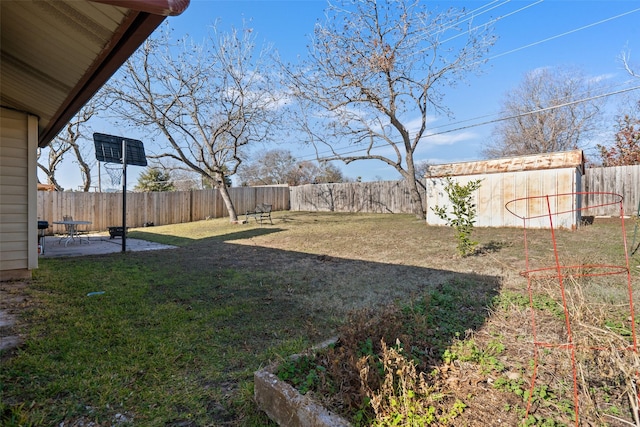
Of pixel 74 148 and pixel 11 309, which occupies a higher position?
pixel 74 148

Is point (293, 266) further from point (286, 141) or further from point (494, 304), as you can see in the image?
point (286, 141)

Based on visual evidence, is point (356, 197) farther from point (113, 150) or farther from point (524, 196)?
point (113, 150)

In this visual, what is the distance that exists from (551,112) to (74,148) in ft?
83.8

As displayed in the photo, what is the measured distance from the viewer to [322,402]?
5.00 ft

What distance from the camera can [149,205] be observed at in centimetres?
1410

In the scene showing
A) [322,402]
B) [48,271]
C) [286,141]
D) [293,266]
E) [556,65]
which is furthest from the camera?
[556,65]

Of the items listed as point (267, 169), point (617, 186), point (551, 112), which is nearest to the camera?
point (617, 186)

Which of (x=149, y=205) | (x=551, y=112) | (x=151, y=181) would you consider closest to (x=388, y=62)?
(x=149, y=205)

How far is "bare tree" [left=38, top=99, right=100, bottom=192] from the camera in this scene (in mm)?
14852

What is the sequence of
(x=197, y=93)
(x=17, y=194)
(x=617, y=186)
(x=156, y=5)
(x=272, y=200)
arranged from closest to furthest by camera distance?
(x=156, y=5), (x=17, y=194), (x=617, y=186), (x=197, y=93), (x=272, y=200)

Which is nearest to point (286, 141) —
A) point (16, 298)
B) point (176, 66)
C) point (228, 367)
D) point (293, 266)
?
point (176, 66)

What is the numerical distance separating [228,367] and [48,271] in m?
4.52

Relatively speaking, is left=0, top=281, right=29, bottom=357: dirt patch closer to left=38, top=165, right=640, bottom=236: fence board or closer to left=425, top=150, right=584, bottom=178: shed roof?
left=425, top=150, right=584, bottom=178: shed roof

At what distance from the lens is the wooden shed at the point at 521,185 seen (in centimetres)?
713
